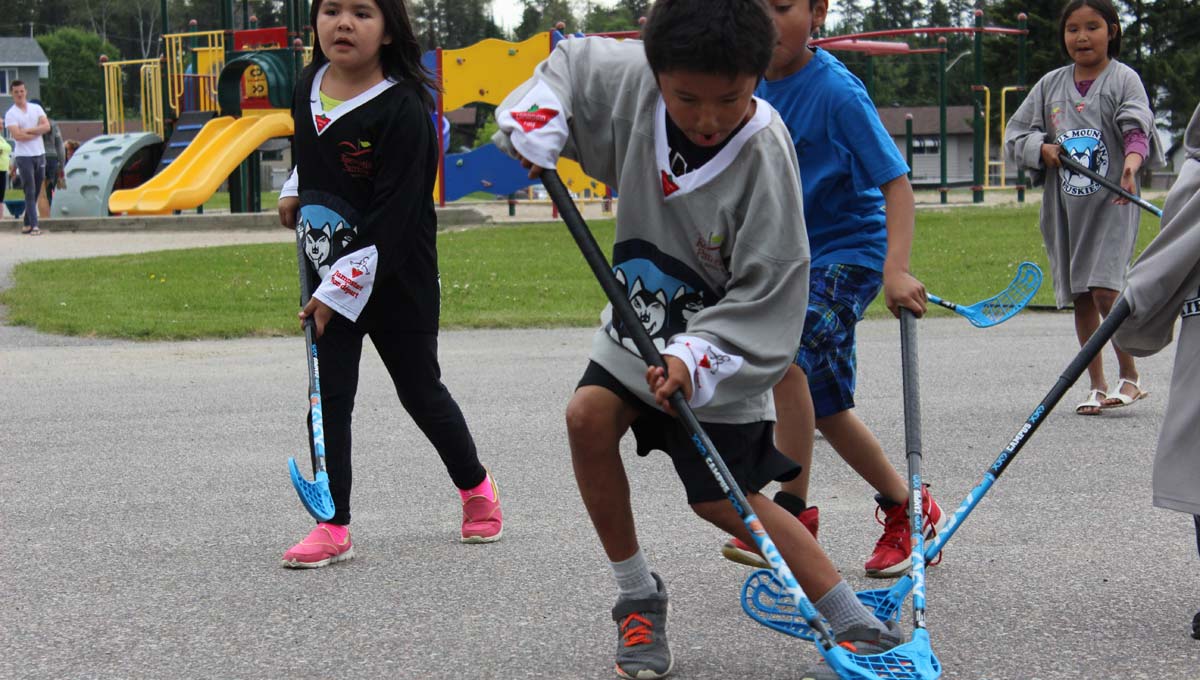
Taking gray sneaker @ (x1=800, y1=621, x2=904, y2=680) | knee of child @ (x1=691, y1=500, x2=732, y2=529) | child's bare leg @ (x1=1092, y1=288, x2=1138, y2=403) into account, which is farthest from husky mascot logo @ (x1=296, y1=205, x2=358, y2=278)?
child's bare leg @ (x1=1092, y1=288, x2=1138, y2=403)

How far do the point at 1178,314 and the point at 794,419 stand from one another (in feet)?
3.13

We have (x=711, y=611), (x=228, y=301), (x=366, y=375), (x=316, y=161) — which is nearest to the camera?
(x=711, y=611)

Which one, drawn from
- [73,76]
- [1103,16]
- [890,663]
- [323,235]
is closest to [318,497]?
[323,235]

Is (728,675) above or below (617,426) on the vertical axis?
below

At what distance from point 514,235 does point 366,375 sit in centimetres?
850

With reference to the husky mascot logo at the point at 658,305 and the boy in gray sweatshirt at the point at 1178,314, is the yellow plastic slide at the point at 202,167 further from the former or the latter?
the boy in gray sweatshirt at the point at 1178,314

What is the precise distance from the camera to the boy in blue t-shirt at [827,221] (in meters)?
3.53

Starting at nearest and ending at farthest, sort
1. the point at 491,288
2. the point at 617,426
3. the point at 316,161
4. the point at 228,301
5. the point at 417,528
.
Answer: the point at 617,426
the point at 316,161
the point at 417,528
the point at 228,301
the point at 491,288

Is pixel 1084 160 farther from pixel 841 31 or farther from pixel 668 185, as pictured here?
pixel 841 31

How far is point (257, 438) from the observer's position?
569cm

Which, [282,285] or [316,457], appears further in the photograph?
[282,285]

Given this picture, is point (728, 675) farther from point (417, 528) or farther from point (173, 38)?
point (173, 38)

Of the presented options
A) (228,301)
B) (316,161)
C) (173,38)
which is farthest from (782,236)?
(173,38)

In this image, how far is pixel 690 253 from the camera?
9.31ft
